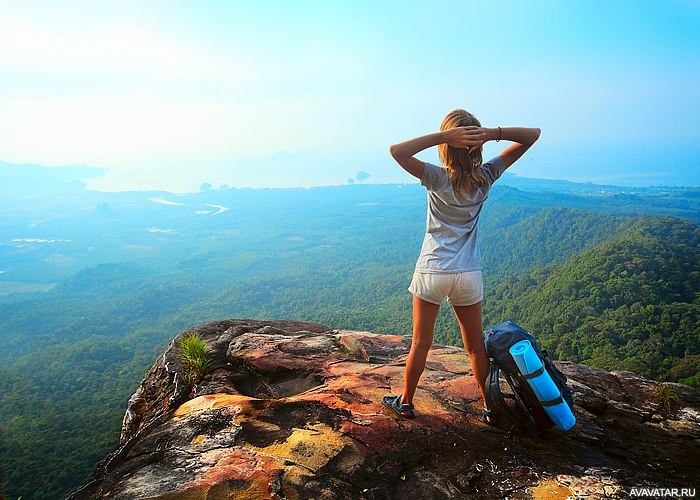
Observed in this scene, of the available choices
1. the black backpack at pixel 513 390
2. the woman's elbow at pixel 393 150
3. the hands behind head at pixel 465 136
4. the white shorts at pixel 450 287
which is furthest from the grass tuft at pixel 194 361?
the hands behind head at pixel 465 136

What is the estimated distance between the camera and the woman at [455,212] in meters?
3.16

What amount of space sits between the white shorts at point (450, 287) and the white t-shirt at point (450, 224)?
Answer: 5cm

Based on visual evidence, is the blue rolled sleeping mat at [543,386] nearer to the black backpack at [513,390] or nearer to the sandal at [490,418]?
Result: the black backpack at [513,390]

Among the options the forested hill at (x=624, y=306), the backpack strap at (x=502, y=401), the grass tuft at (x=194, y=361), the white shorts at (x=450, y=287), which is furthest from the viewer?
the forested hill at (x=624, y=306)

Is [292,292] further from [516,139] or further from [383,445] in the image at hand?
[516,139]

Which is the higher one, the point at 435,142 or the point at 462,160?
the point at 435,142

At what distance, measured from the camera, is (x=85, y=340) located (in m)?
62.2

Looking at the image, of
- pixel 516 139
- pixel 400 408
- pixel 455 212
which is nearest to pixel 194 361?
pixel 400 408

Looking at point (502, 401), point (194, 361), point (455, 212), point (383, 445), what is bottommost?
point (194, 361)

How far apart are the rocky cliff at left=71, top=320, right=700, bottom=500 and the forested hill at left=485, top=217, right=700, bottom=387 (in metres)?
13.1

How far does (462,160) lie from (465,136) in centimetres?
21

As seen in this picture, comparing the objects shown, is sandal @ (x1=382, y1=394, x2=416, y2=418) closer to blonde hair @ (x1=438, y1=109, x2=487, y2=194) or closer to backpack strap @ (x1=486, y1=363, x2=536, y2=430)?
backpack strap @ (x1=486, y1=363, x2=536, y2=430)

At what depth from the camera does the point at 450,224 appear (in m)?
3.38

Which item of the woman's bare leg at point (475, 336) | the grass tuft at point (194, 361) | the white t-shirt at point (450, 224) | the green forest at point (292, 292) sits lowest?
the green forest at point (292, 292)
